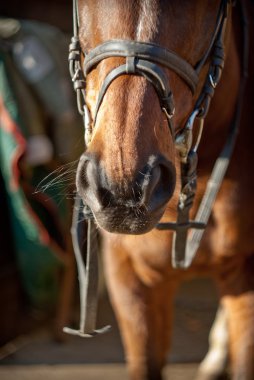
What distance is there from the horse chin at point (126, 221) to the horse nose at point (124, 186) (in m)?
0.02

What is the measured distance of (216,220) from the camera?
1.75 metres

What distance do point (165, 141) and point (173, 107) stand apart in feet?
0.22

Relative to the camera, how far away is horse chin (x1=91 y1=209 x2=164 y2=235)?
120 centimetres

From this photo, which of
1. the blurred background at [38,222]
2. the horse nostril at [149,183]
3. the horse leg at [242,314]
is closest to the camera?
the horse nostril at [149,183]

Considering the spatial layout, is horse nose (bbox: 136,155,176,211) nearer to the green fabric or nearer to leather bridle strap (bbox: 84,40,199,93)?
leather bridle strap (bbox: 84,40,199,93)

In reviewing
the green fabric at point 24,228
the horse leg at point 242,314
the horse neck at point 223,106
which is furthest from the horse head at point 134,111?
the green fabric at point 24,228

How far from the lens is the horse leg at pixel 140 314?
1912 millimetres

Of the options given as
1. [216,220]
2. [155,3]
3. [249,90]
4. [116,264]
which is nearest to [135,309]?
[116,264]

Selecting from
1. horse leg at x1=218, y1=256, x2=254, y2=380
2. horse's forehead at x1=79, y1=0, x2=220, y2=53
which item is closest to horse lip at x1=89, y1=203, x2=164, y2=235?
horse's forehead at x1=79, y1=0, x2=220, y2=53

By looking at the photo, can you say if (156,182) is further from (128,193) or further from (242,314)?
(242,314)

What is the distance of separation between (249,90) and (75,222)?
0.60 meters

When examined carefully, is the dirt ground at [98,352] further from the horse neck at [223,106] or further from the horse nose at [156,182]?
the horse nose at [156,182]

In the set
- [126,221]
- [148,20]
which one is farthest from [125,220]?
[148,20]

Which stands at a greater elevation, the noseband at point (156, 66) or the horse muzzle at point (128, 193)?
the noseband at point (156, 66)
